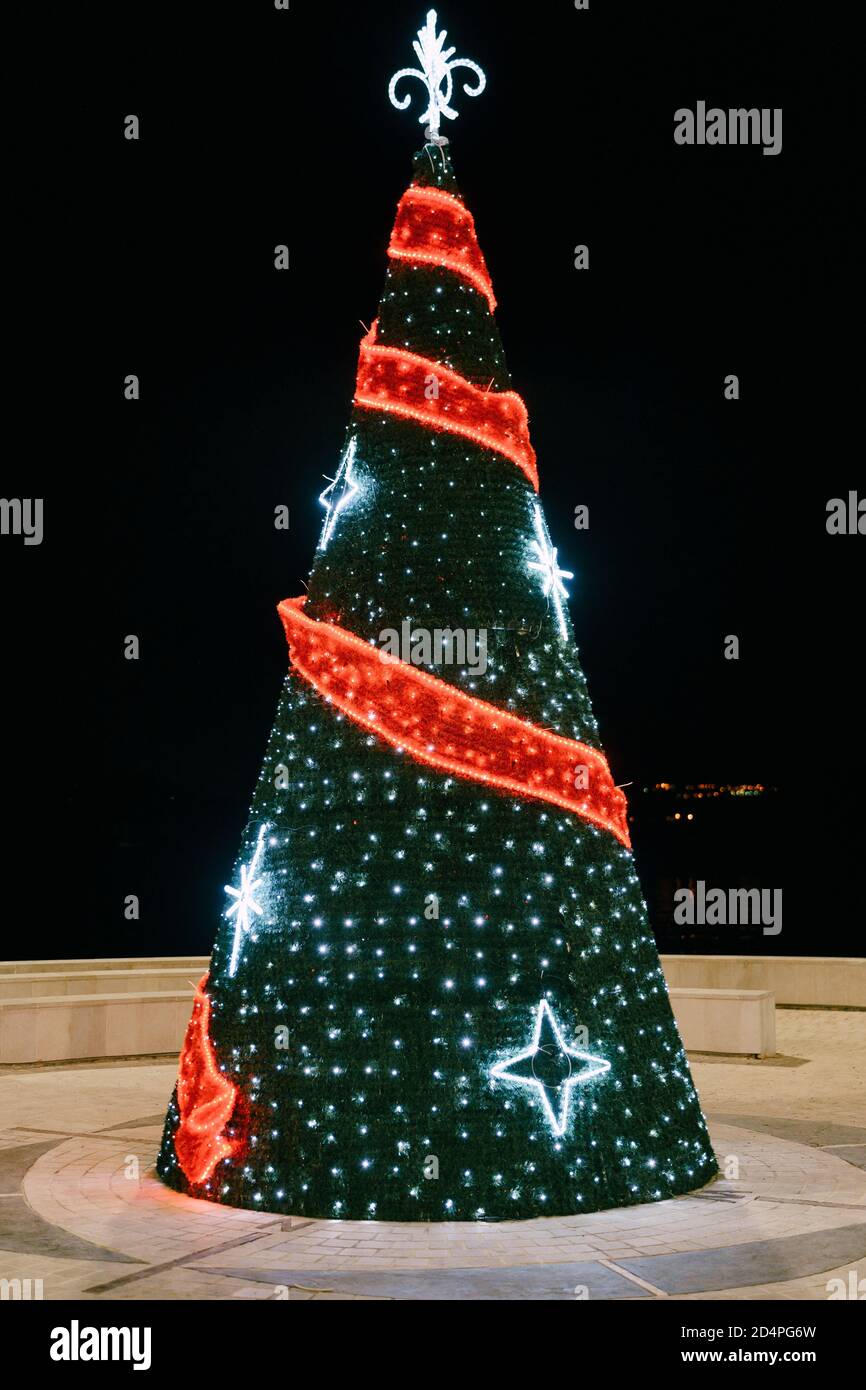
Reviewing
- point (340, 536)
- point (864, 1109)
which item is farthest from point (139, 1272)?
point (864, 1109)

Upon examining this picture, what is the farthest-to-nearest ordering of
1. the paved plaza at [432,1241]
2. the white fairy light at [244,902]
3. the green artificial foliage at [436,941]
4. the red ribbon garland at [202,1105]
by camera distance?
the white fairy light at [244,902] < the red ribbon garland at [202,1105] < the green artificial foliage at [436,941] < the paved plaza at [432,1241]

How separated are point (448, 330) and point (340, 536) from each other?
4.95ft

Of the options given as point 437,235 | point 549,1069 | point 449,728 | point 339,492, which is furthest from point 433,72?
point 549,1069

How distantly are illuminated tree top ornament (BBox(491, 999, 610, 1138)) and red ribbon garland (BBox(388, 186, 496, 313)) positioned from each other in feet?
15.5

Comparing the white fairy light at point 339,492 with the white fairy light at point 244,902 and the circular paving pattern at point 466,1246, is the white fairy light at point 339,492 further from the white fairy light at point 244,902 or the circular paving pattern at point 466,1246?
the circular paving pattern at point 466,1246

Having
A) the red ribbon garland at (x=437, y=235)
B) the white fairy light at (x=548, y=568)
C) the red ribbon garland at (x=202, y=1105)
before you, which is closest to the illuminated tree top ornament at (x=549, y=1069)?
the red ribbon garland at (x=202, y=1105)

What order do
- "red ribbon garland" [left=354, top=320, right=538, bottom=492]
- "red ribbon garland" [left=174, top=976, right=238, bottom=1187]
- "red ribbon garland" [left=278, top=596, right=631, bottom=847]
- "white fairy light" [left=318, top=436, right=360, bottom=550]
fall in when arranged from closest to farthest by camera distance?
"red ribbon garland" [left=174, top=976, right=238, bottom=1187]
"red ribbon garland" [left=278, top=596, right=631, bottom=847]
"red ribbon garland" [left=354, top=320, right=538, bottom=492]
"white fairy light" [left=318, top=436, right=360, bottom=550]

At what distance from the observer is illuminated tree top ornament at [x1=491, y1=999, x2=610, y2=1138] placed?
6.57m

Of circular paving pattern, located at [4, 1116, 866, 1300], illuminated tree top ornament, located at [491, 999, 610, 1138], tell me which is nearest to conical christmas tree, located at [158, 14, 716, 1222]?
illuminated tree top ornament, located at [491, 999, 610, 1138]

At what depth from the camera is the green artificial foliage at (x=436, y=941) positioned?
649cm

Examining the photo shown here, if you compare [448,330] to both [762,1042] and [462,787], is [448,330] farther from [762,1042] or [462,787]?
[762,1042]

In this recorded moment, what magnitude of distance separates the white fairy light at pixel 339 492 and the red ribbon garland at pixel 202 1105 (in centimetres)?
310

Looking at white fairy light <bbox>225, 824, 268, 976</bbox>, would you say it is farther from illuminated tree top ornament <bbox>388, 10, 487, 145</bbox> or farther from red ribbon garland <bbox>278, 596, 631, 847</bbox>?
illuminated tree top ornament <bbox>388, 10, 487, 145</bbox>

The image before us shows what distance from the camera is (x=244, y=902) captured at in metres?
7.39
